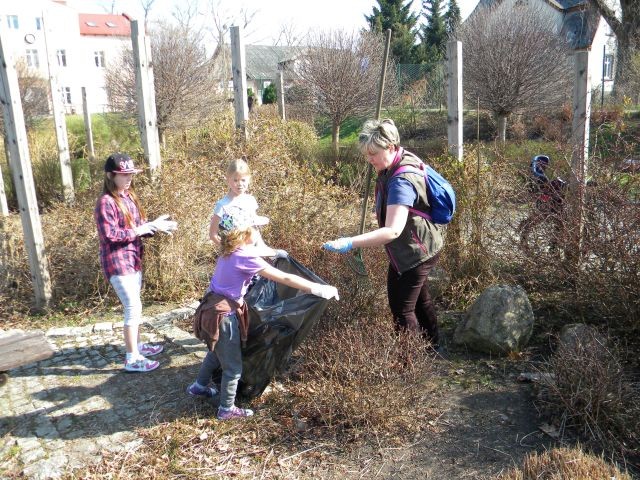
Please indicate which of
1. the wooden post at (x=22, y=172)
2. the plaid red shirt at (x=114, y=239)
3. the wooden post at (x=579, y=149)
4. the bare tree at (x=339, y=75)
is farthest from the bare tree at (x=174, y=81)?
the wooden post at (x=579, y=149)

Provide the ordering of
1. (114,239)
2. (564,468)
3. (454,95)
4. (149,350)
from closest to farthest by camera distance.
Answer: (564,468), (114,239), (149,350), (454,95)

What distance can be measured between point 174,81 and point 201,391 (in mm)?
10999

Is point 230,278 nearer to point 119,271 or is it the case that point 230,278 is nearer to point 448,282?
point 119,271

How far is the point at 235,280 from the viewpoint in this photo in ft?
9.82

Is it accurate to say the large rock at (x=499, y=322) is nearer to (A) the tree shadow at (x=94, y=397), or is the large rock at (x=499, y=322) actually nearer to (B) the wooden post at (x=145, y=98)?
(A) the tree shadow at (x=94, y=397)

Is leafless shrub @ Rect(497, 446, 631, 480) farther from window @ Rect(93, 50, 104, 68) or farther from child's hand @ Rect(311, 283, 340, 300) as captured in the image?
window @ Rect(93, 50, 104, 68)

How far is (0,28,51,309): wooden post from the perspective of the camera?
473 centimetres

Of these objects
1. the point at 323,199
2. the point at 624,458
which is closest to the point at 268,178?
the point at 323,199

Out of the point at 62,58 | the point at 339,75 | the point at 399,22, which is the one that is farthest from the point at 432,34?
the point at 62,58

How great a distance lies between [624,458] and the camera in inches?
102

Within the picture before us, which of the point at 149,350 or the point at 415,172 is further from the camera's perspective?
the point at 149,350

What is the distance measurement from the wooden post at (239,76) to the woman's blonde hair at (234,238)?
3521 mm

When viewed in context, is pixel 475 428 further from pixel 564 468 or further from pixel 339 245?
pixel 339 245

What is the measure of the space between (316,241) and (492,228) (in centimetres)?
150
